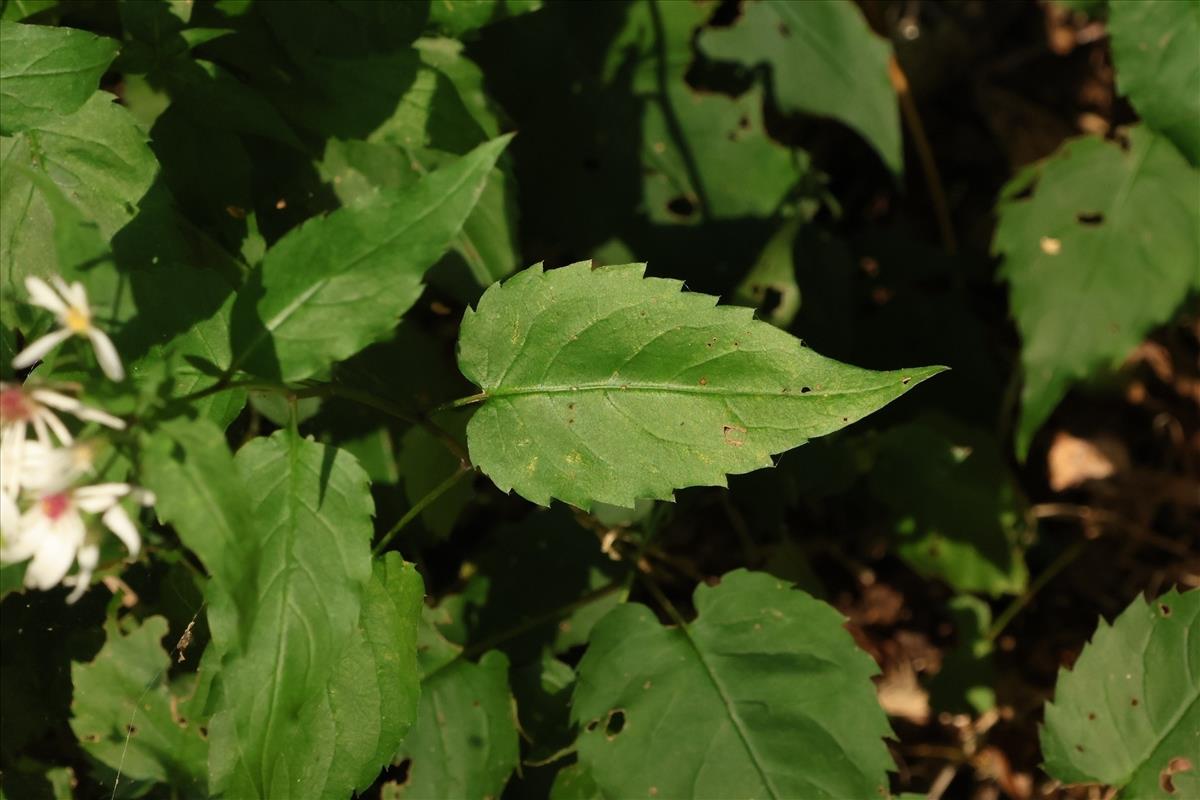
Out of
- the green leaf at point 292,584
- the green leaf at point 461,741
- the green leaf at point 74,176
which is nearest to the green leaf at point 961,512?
the green leaf at point 461,741

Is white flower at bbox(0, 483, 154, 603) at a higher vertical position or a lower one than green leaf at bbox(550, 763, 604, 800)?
higher

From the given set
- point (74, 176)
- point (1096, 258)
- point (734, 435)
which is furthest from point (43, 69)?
point (1096, 258)

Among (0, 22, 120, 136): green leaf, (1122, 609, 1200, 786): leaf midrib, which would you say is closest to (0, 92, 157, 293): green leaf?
(0, 22, 120, 136): green leaf

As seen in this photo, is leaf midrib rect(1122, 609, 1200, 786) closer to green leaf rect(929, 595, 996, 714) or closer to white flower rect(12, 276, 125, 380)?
green leaf rect(929, 595, 996, 714)

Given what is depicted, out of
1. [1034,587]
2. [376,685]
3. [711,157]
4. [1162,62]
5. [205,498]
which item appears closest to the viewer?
[205,498]

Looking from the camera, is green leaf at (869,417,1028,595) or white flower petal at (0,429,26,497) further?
green leaf at (869,417,1028,595)

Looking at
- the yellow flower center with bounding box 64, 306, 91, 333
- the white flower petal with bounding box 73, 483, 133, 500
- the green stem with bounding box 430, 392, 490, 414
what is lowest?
the green stem with bounding box 430, 392, 490, 414

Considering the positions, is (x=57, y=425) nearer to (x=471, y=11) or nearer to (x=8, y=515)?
(x=8, y=515)

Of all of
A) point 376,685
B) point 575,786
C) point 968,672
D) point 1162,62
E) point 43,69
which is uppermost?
point 1162,62

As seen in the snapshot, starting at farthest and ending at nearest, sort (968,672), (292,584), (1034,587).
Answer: (1034,587), (968,672), (292,584)
